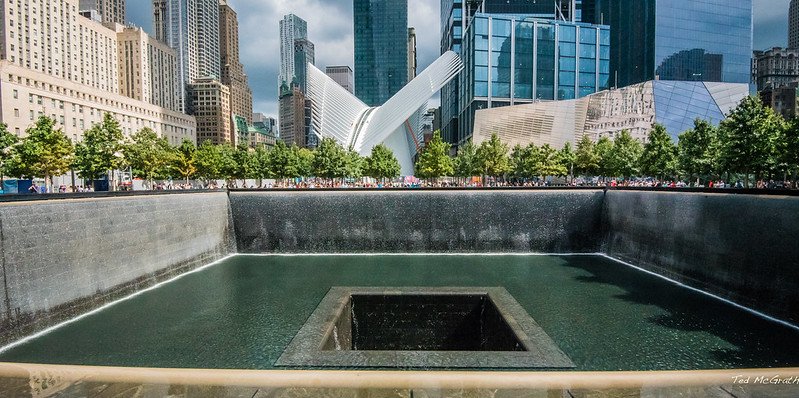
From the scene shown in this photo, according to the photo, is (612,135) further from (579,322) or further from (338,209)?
(579,322)

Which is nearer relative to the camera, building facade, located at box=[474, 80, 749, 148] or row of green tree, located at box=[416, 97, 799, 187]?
A: row of green tree, located at box=[416, 97, 799, 187]

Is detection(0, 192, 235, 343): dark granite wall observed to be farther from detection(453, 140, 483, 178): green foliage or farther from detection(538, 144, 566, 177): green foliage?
detection(453, 140, 483, 178): green foliage

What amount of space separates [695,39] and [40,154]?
9374cm

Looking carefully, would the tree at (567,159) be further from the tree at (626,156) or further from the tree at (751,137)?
the tree at (751,137)

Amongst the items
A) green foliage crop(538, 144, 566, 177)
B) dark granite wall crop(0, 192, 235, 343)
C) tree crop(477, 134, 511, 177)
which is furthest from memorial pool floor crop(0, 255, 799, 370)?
tree crop(477, 134, 511, 177)

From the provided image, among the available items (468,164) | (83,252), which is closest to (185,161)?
(468,164)

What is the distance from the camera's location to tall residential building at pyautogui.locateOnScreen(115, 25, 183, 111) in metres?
125

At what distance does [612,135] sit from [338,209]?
137 feet

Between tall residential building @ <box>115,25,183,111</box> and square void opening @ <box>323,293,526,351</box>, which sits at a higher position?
tall residential building @ <box>115,25,183,111</box>

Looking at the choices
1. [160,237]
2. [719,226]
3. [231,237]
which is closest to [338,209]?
[231,237]

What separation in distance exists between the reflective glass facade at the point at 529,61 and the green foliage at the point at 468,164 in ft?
70.4

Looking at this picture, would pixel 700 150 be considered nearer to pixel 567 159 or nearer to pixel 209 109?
pixel 567 159

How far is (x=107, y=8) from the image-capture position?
170 meters

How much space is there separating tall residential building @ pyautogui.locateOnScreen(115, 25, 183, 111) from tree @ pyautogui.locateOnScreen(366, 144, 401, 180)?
102297mm
